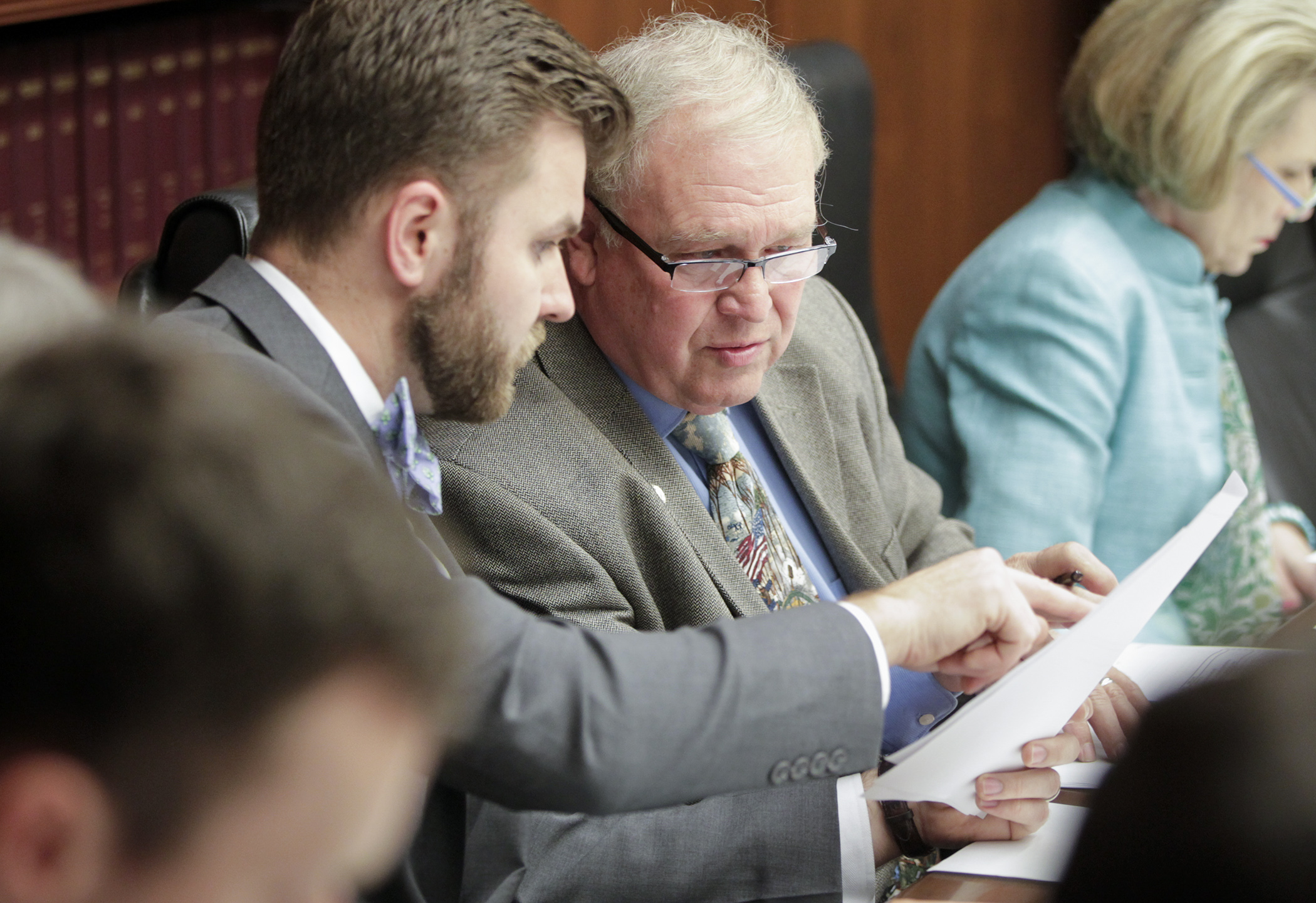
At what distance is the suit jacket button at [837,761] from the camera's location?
0.99 meters

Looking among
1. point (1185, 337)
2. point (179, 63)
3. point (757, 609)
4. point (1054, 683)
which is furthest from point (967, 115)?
point (1054, 683)

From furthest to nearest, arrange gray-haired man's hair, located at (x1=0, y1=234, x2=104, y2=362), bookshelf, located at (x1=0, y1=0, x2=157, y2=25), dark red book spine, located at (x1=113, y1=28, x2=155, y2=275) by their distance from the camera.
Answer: dark red book spine, located at (x1=113, y1=28, x2=155, y2=275) → bookshelf, located at (x1=0, y1=0, x2=157, y2=25) → gray-haired man's hair, located at (x1=0, y1=234, x2=104, y2=362)

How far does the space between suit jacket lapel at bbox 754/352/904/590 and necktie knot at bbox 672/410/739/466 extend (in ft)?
0.32

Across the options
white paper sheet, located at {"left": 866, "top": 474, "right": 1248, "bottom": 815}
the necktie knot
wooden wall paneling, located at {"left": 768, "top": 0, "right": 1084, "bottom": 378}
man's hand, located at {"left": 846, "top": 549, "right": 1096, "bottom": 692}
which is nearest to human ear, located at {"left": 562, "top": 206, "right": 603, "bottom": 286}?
the necktie knot

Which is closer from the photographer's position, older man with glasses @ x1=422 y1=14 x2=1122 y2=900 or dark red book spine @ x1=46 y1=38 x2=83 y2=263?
older man with glasses @ x1=422 y1=14 x2=1122 y2=900

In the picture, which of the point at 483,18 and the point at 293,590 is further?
the point at 483,18

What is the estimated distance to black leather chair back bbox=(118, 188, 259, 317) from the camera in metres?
1.35

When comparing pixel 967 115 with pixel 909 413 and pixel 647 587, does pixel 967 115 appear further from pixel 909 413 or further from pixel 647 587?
pixel 647 587

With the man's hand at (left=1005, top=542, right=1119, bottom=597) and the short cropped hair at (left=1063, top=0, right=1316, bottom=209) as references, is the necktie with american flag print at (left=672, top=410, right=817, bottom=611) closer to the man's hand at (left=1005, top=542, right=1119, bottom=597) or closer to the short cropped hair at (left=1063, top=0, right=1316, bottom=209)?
the man's hand at (left=1005, top=542, right=1119, bottom=597)

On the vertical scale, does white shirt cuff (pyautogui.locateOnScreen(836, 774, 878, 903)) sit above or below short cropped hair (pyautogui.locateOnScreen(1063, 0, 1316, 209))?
below

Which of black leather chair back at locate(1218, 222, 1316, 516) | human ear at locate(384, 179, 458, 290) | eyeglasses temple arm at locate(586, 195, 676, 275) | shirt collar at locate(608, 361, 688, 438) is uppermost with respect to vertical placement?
human ear at locate(384, 179, 458, 290)

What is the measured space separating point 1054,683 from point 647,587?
477 millimetres

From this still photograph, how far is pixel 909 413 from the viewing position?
87.5 inches

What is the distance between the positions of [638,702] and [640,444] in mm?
579
